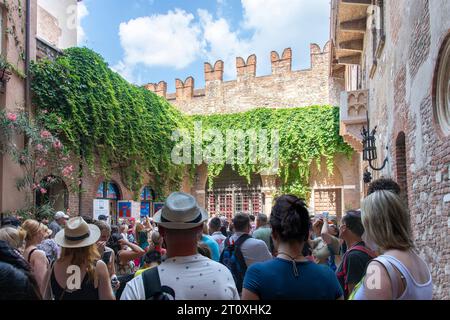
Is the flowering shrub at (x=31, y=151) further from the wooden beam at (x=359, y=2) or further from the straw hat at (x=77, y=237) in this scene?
the wooden beam at (x=359, y=2)

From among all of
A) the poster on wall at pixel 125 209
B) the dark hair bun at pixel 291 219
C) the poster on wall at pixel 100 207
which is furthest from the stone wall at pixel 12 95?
the dark hair bun at pixel 291 219

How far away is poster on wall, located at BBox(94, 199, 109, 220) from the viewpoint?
13133mm

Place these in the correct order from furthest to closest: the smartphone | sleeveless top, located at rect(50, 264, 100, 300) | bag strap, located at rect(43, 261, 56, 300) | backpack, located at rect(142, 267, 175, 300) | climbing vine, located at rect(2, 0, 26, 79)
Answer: climbing vine, located at rect(2, 0, 26, 79), the smartphone, bag strap, located at rect(43, 261, 56, 300), sleeveless top, located at rect(50, 264, 100, 300), backpack, located at rect(142, 267, 175, 300)

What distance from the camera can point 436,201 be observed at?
5.13 metres

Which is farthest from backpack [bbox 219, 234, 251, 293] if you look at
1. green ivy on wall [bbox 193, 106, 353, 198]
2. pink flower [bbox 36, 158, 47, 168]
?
green ivy on wall [bbox 193, 106, 353, 198]

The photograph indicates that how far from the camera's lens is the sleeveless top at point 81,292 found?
106 inches

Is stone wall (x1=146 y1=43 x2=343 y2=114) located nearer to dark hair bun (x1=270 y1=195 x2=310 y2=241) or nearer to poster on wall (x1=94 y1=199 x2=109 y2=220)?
poster on wall (x1=94 y1=199 x2=109 y2=220)

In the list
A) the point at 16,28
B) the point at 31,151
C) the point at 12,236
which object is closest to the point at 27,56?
the point at 16,28

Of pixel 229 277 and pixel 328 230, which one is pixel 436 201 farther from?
pixel 229 277

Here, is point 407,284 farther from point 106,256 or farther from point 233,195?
point 233,195

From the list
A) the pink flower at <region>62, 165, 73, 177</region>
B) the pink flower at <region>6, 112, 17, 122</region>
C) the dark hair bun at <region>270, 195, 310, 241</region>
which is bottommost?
the dark hair bun at <region>270, 195, 310, 241</region>

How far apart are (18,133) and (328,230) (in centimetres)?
823

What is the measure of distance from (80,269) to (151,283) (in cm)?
115
